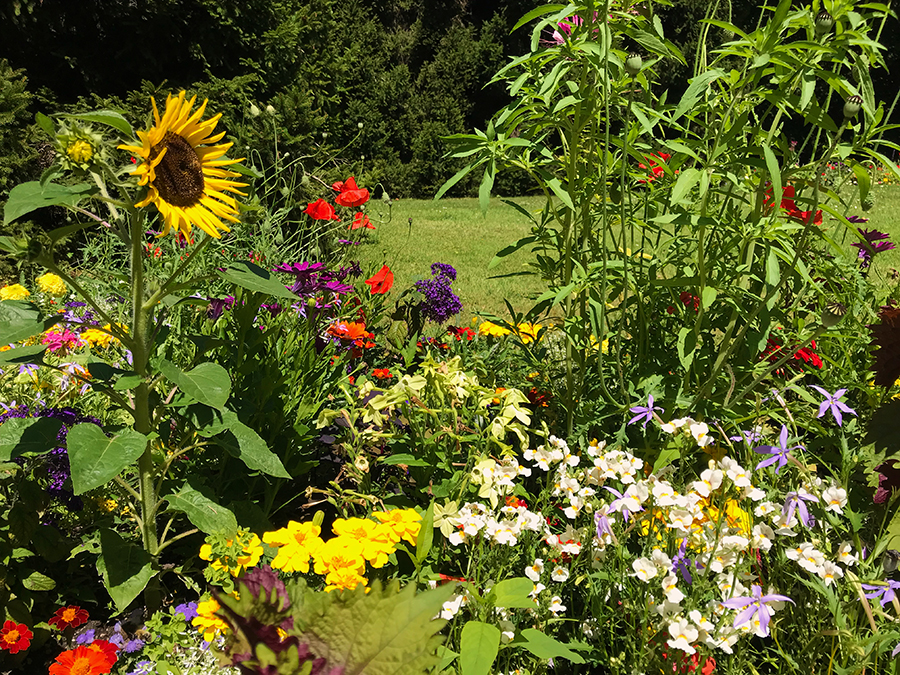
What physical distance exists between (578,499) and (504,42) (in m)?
17.3

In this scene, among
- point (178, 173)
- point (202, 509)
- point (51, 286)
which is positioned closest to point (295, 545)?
point (202, 509)

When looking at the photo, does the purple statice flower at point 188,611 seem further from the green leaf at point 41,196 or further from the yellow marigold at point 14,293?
the yellow marigold at point 14,293

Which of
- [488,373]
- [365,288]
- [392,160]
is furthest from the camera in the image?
[392,160]

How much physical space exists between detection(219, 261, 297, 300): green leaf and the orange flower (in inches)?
31.4

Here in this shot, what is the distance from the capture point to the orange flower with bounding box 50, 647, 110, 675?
1.31m

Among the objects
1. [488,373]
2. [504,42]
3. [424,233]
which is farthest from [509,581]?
[504,42]

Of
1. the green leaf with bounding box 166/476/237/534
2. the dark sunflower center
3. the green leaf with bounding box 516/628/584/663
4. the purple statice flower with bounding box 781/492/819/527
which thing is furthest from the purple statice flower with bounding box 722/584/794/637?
the dark sunflower center

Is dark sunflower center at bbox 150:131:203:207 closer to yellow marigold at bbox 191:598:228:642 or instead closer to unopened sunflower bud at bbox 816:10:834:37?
yellow marigold at bbox 191:598:228:642

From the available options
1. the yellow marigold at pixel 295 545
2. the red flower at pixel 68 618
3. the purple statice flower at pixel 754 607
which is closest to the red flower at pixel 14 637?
the red flower at pixel 68 618

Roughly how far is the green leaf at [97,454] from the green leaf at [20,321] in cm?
21

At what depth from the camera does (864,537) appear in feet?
5.61

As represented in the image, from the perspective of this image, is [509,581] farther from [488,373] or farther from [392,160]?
[392,160]

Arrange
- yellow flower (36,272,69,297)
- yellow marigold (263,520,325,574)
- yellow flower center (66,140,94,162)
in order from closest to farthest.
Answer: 1. yellow flower center (66,140,94,162)
2. yellow marigold (263,520,325,574)
3. yellow flower (36,272,69,297)

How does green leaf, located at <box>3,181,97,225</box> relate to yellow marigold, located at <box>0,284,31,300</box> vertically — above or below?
above
